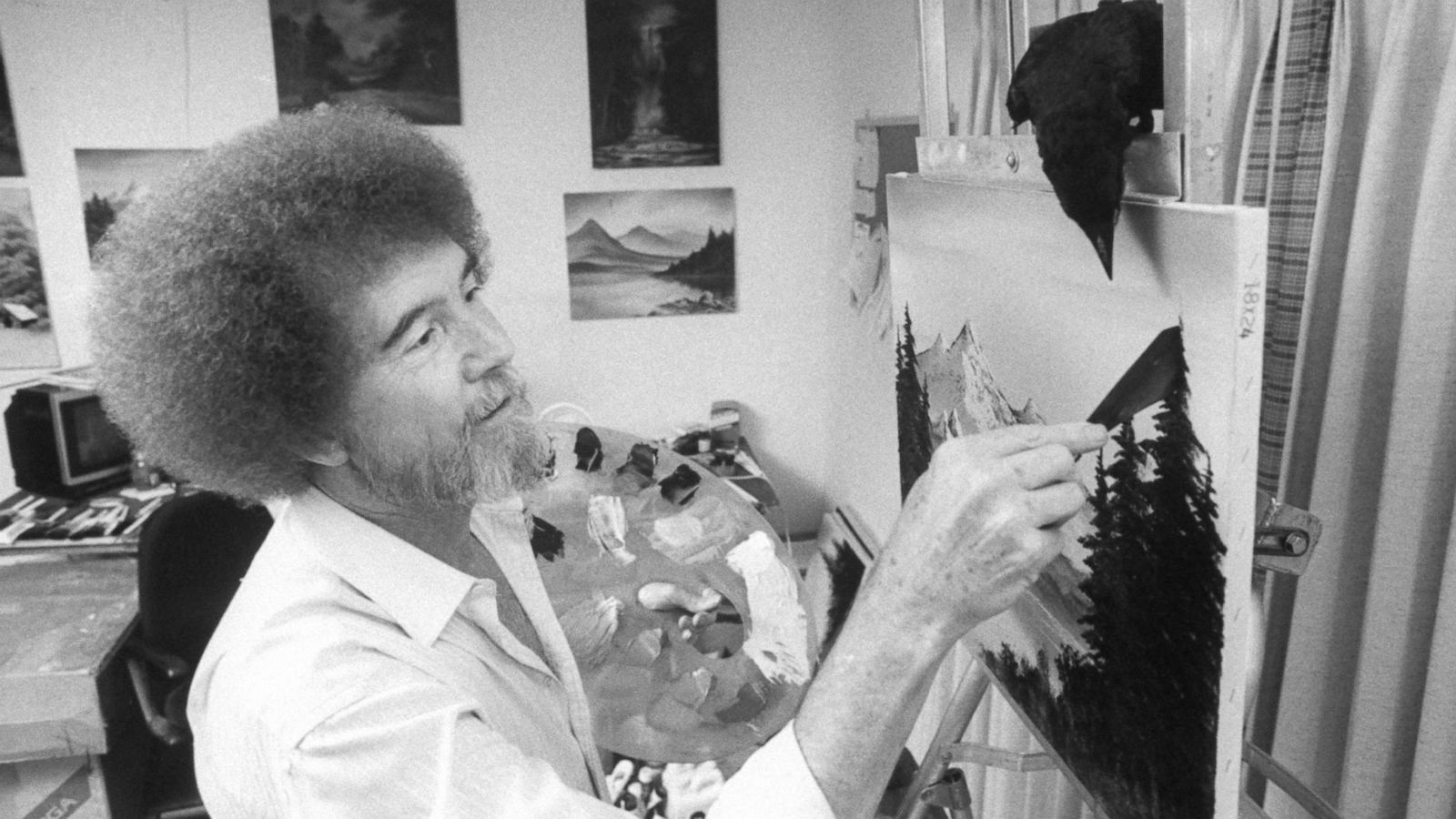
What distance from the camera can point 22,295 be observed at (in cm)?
292

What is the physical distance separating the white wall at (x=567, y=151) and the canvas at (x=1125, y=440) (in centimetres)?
163

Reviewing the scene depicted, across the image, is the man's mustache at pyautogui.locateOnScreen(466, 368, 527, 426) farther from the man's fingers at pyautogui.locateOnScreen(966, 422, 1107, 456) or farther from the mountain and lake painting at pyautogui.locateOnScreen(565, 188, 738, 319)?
the mountain and lake painting at pyautogui.locateOnScreen(565, 188, 738, 319)

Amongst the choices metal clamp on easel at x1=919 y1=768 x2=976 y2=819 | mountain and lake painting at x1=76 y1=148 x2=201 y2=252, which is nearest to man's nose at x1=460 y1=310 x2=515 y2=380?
metal clamp on easel at x1=919 y1=768 x2=976 y2=819

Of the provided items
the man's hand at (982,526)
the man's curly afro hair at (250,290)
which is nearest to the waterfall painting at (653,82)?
the man's curly afro hair at (250,290)

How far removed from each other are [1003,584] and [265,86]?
9.33 ft

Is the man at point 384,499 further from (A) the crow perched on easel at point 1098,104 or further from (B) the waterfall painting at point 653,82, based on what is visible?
(B) the waterfall painting at point 653,82

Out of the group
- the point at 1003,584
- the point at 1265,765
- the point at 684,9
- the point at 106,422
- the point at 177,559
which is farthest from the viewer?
the point at 684,9

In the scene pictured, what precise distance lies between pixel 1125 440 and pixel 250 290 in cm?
72

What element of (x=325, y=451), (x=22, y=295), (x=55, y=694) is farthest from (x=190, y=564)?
(x=325, y=451)

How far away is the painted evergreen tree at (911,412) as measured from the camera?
3.81 feet

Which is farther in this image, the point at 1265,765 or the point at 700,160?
the point at 700,160

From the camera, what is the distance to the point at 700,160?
3.06 meters

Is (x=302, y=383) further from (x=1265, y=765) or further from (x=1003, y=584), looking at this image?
(x=1265, y=765)

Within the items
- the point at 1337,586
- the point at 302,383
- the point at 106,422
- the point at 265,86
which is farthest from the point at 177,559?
the point at 1337,586
